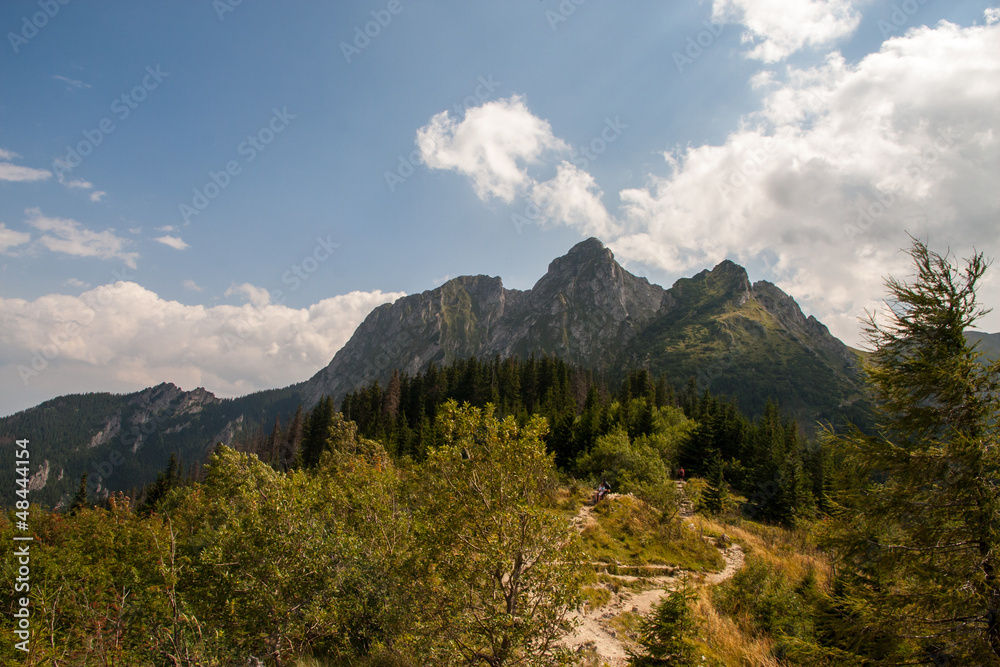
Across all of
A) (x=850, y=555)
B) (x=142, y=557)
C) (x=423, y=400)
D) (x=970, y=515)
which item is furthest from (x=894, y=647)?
(x=423, y=400)

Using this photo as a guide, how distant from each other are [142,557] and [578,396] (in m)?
80.0

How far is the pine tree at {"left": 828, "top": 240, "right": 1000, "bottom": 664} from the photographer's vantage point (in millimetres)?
7855

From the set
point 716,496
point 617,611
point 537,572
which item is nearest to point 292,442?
point 716,496

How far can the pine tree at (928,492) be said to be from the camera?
786 cm

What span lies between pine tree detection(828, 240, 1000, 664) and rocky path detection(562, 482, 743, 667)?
4.43 meters

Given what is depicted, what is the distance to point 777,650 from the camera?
1302cm

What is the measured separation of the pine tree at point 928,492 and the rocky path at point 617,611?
443 centimetres

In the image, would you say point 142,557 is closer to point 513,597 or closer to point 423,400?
point 513,597

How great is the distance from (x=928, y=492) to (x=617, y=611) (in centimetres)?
1230

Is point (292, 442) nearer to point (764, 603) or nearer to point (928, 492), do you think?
point (764, 603)

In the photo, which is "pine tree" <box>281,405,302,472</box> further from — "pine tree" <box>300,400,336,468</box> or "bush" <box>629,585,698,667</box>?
"bush" <box>629,585,698,667</box>

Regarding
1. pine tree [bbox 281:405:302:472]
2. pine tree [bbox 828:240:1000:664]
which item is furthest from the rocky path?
pine tree [bbox 281:405:302:472]

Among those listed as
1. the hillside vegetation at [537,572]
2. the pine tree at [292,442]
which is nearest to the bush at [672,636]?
the hillside vegetation at [537,572]

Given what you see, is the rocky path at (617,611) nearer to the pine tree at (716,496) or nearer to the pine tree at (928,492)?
the pine tree at (928,492)
